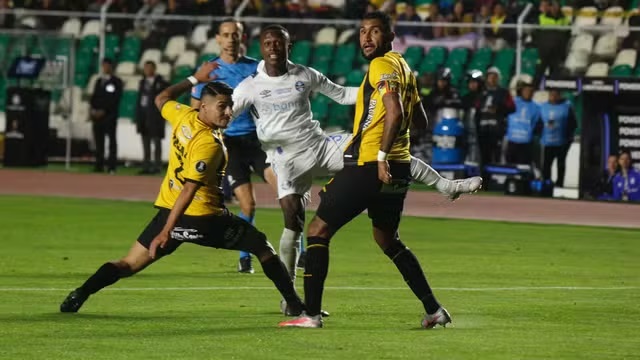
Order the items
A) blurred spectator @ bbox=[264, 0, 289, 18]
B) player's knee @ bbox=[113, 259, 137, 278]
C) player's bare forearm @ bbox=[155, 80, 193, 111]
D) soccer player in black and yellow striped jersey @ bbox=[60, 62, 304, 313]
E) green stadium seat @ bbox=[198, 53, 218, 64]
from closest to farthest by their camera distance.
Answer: soccer player in black and yellow striped jersey @ bbox=[60, 62, 304, 313]
player's knee @ bbox=[113, 259, 137, 278]
player's bare forearm @ bbox=[155, 80, 193, 111]
green stadium seat @ bbox=[198, 53, 218, 64]
blurred spectator @ bbox=[264, 0, 289, 18]

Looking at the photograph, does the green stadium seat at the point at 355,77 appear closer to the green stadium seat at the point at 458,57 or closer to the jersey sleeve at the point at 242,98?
the green stadium seat at the point at 458,57

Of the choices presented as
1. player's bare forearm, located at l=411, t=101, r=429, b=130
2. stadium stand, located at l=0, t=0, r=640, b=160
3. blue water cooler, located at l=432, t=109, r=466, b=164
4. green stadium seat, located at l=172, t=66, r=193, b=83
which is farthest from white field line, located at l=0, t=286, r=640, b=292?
green stadium seat, located at l=172, t=66, r=193, b=83

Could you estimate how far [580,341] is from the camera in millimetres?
10758

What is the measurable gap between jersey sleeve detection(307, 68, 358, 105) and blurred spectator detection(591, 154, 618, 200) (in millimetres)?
15050

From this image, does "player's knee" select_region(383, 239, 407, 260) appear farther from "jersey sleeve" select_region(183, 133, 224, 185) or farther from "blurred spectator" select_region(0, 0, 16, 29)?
"blurred spectator" select_region(0, 0, 16, 29)

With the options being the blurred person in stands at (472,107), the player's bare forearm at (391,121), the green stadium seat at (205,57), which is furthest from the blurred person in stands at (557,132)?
the player's bare forearm at (391,121)

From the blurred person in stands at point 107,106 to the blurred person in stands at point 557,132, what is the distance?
345 inches

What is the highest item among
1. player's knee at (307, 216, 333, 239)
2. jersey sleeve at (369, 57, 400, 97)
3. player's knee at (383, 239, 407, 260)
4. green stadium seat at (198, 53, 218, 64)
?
jersey sleeve at (369, 57, 400, 97)

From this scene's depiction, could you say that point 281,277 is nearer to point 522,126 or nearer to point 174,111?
point 174,111

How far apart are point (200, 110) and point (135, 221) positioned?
10.9 m

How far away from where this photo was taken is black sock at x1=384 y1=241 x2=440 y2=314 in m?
11.3

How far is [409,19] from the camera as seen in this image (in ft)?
109

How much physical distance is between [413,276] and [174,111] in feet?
7.01

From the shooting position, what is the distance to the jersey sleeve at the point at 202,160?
36.7ft
